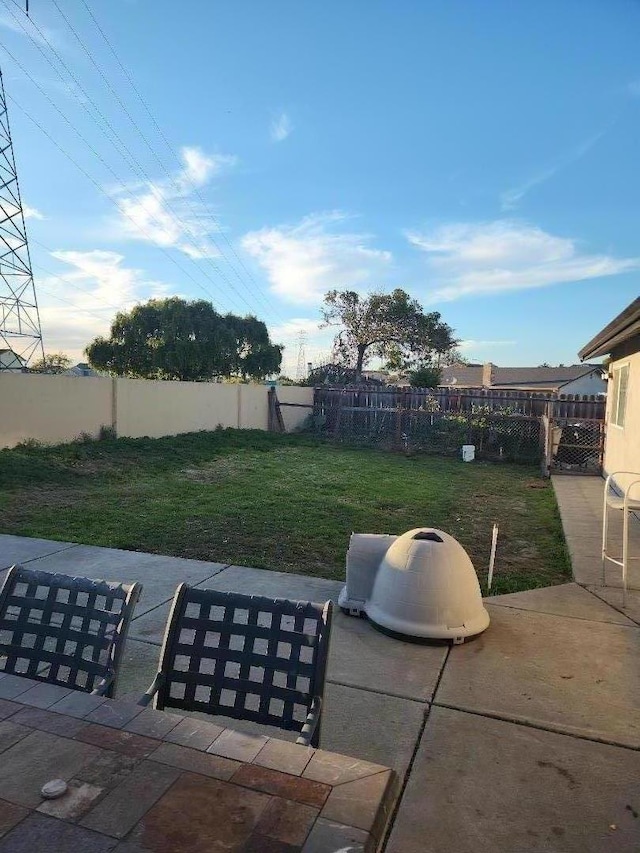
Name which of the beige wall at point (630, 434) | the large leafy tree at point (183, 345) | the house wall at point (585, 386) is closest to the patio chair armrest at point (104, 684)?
the beige wall at point (630, 434)

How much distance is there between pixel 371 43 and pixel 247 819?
1147cm

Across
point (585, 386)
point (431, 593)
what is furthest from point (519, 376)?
point (431, 593)

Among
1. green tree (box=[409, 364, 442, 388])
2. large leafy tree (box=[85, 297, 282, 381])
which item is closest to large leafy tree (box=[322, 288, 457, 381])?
large leafy tree (box=[85, 297, 282, 381])

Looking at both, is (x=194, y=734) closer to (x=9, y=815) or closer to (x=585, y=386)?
(x=9, y=815)

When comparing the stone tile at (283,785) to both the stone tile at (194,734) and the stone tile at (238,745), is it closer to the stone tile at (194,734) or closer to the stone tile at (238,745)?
the stone tile at (238,745)

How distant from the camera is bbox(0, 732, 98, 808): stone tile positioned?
1.19 metres

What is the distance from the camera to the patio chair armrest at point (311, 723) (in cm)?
174

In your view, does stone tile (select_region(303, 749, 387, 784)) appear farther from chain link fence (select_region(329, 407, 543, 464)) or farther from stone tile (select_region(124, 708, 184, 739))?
chain link fence (select_region(329, 407, 543, 464))

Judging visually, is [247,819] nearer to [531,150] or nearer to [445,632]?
[445,632]

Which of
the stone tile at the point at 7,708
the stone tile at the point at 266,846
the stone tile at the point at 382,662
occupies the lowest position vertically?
the stone tile at the point at 382,662

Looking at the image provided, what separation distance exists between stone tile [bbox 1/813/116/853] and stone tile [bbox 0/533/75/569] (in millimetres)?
4179

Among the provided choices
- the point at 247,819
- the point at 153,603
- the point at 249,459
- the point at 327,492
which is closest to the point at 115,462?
the point at 249,459

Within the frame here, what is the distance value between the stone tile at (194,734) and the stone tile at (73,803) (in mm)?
244

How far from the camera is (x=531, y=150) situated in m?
11.9
